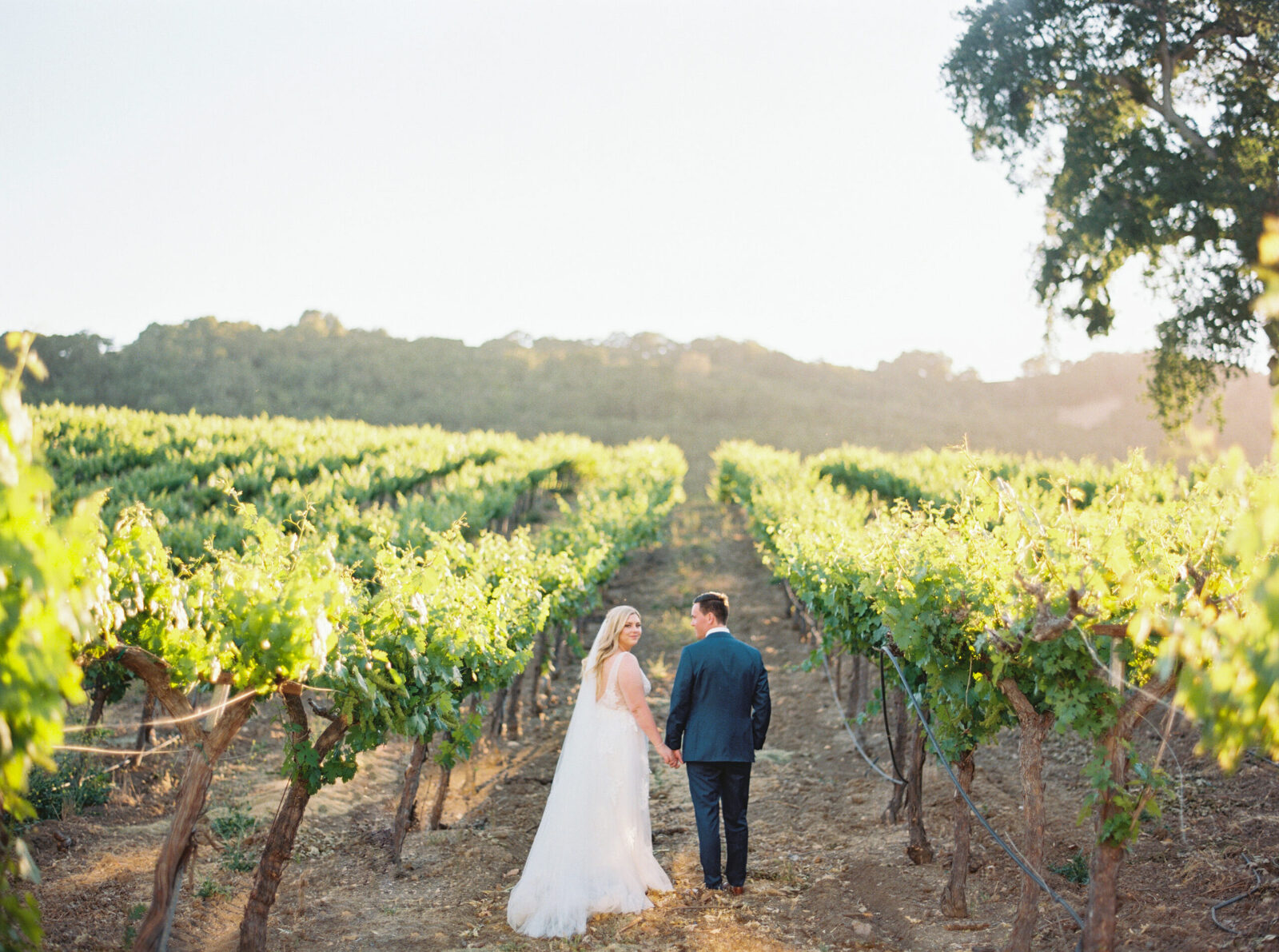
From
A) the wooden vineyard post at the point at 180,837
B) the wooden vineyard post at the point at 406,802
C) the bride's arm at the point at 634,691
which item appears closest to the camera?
the wooden vineyard post at the point at 180,837

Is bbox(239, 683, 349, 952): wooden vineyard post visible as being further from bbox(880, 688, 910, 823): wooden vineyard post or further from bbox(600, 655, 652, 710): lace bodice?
bbox(880, 688, 910, 823): wooden vineyard post

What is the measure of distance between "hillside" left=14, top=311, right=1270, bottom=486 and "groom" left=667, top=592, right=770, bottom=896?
46475mm

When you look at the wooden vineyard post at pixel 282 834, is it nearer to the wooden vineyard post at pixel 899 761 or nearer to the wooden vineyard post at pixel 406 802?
the wooden vineyard post at pixel 406 802

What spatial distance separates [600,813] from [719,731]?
841mm

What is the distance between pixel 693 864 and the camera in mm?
6062

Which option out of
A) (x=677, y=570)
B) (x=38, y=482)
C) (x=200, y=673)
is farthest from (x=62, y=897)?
(x=677, y=570)

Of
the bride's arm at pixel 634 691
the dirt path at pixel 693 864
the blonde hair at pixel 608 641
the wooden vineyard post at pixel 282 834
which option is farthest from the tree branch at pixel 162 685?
the bride's arm at pixel 634 691

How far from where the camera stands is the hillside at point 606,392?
62281 millimetres

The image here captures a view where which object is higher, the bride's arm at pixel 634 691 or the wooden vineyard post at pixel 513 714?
the bride's arm at pixel 634 691

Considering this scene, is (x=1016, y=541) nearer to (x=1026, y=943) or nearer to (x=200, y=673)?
(x=1026, y=943)

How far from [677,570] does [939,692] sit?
1356 centimetres

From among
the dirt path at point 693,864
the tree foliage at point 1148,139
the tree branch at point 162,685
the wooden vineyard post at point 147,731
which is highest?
the tree foliage at point 1148,139

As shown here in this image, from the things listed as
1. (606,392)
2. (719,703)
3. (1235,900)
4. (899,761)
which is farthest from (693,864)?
(606,392)

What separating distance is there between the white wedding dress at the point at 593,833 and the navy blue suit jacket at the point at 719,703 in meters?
0.30
